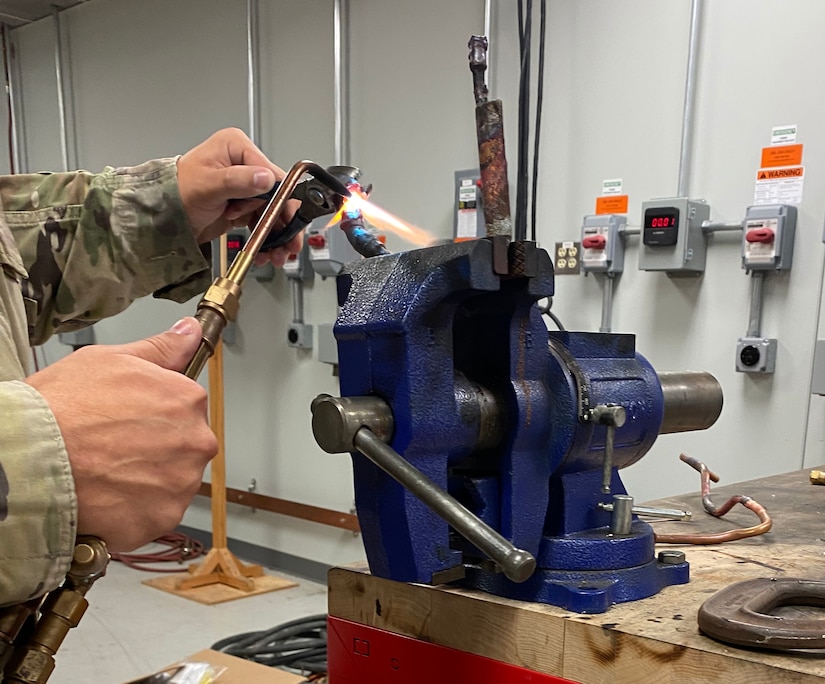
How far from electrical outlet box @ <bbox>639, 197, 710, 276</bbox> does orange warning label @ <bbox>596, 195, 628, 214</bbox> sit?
0.15 m

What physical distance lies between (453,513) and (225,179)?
0.67 metres

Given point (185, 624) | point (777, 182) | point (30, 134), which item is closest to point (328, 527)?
point (185, 624)

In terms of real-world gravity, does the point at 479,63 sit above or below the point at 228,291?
above

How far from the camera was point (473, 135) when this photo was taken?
7.93ft

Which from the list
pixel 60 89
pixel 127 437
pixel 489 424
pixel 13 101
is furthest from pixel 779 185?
pixel 13 101

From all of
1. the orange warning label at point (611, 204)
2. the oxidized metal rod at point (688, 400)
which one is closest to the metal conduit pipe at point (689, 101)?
the orange warning label at point (611, 204)

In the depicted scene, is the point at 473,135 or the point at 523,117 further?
the point at 473,135

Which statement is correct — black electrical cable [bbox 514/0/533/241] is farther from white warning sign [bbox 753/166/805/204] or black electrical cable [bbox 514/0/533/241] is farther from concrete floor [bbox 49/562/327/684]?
concrete floor [bbox 49/562/327/684]

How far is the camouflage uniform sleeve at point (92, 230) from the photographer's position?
3.31 ft

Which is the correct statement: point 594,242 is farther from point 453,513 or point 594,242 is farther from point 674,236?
point 453,513

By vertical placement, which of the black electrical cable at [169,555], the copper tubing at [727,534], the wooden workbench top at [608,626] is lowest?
the black electrical cable at [169,555]

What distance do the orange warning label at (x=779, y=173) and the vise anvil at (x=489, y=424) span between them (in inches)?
55.4

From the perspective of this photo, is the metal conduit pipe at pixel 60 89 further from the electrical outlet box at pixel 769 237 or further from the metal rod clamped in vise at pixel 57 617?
the metal rod clamped in vise at pixel 57 617

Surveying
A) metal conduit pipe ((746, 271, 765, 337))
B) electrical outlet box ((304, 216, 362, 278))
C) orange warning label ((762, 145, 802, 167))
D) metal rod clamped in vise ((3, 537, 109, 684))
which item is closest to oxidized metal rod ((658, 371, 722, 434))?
metal rod clamped in vise ((3, 537, 109, 684))
